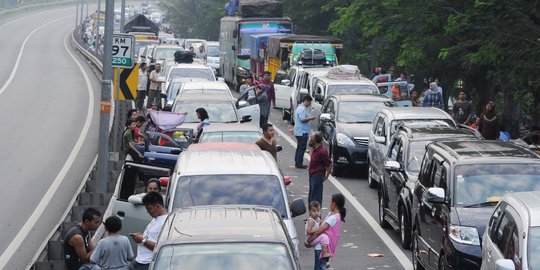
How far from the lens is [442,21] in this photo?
3500 cm

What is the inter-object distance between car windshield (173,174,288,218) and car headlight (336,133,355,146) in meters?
12.4

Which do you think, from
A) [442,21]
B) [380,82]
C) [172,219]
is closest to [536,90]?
[442,21]

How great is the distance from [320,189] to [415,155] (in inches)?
64.1

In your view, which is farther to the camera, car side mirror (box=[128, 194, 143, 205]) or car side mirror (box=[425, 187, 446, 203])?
car side mirror (box=[128, 194, 143, 205])

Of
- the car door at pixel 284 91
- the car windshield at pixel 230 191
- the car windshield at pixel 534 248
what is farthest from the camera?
the car door at pixel 284 91

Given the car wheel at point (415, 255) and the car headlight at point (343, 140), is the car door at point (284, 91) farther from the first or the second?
the car wheel at point (415, 255)

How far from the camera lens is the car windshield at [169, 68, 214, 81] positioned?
38.8 meters

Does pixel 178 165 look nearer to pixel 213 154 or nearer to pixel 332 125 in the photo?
pixel 213 154

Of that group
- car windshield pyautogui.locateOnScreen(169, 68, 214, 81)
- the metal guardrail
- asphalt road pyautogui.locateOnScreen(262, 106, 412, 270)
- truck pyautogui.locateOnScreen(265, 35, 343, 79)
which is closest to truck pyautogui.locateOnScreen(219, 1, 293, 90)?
truck pyautogui.locateOnScreen(265, 35, 343, 79)

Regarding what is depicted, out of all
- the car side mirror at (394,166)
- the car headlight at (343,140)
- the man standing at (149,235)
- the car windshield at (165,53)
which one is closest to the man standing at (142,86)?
the car headlight at (343,140)

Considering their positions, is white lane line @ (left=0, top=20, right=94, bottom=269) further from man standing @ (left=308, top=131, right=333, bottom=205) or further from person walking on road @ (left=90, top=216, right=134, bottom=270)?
person walking on road @ (left=90, top=216, right=134, bottom=270)

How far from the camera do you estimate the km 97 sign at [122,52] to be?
26.7 meters

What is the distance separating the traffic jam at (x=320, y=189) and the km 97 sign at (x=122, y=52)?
1.31 m

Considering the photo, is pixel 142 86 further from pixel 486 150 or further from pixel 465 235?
pixel 465 235
